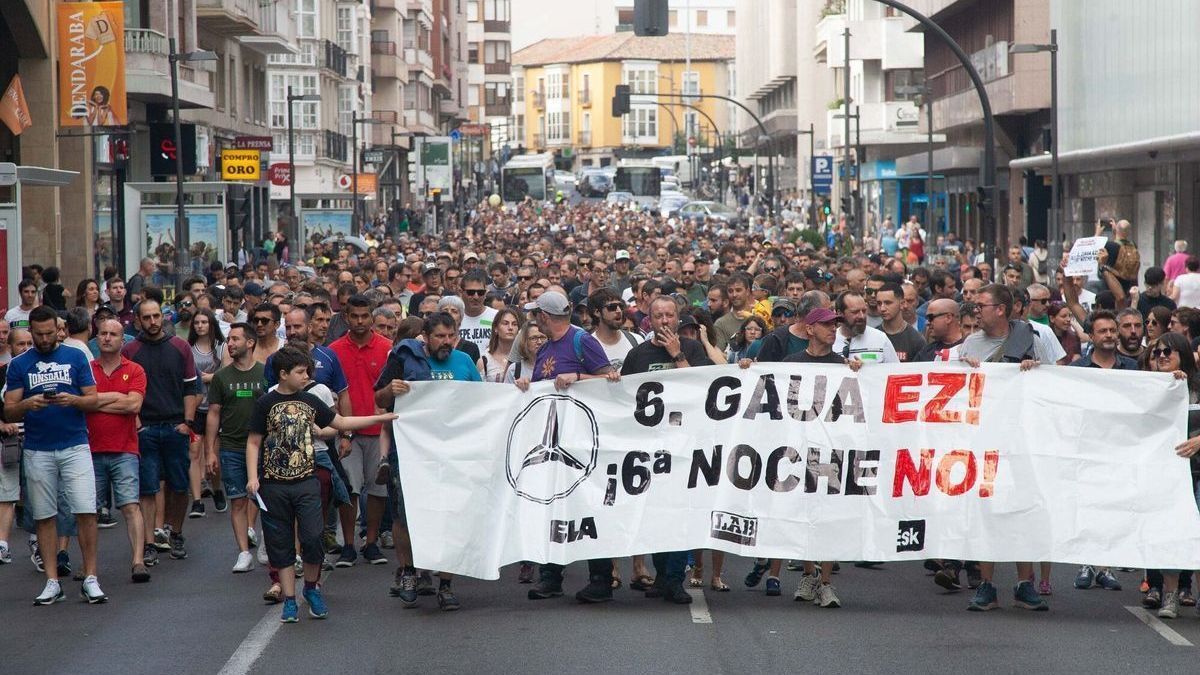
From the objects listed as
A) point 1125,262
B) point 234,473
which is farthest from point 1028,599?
point 1125,262

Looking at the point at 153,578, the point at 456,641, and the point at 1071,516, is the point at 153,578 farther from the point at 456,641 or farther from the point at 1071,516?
the point at 1071,516

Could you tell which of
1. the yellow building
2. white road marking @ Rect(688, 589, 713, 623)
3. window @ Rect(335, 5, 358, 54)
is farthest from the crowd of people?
the yellow building

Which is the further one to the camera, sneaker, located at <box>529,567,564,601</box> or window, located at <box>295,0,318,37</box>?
window, located at <box>295,0,318,37</box>

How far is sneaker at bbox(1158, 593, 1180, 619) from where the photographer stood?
34.6ft

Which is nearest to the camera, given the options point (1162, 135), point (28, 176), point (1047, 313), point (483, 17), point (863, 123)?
point (1047, 313)

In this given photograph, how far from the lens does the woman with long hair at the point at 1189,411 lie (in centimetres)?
1054

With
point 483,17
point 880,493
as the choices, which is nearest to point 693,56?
→ point 483,17

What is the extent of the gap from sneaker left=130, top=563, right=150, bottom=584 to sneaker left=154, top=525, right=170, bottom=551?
3.68ft

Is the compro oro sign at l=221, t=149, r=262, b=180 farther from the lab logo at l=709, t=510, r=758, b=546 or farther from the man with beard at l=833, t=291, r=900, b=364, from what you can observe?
the lab logo at l=709, t=510, r=758, b=546

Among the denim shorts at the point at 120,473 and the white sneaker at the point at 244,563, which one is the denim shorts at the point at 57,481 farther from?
the white sneaker at the point at 244,563

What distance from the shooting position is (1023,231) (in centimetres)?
4981

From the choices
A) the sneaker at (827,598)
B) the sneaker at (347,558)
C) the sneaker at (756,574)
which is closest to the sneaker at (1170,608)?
the sneaker at (827,598)

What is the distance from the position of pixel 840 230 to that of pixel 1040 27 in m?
9.25

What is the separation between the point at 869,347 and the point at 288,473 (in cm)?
403
